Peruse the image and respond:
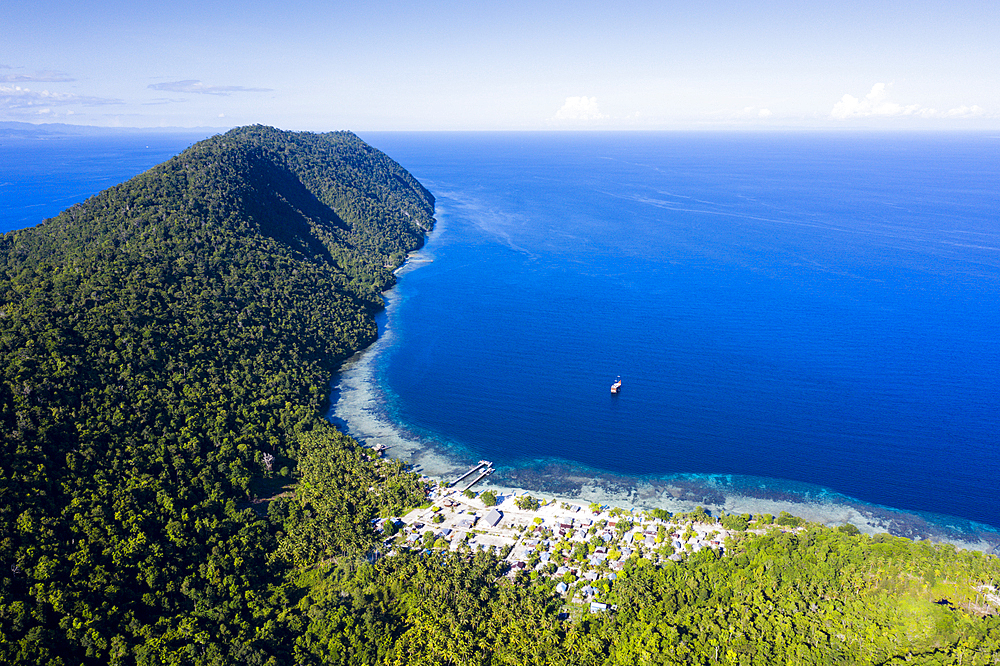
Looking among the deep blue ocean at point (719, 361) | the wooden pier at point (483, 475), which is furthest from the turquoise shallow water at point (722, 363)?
the wooden pier at point (483, 475)

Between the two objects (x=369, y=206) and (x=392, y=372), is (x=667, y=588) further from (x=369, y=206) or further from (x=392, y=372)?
(x=369, y=206)

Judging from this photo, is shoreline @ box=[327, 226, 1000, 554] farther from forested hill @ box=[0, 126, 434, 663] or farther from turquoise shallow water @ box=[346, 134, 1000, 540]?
forested hill @ box=[0, 126, 434, 663]

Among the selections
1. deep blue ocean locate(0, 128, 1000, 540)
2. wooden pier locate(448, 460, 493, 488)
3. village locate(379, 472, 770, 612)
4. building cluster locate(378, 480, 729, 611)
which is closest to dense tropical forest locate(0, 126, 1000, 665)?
village locate(379, 472, 770, 612)

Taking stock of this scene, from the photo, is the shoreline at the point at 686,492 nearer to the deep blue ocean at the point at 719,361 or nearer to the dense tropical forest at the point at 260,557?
the deep blue ocean at the point at 719,361

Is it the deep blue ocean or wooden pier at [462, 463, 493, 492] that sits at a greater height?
the deep blue ocean

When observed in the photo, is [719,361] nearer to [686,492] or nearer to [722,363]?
[722,363]
